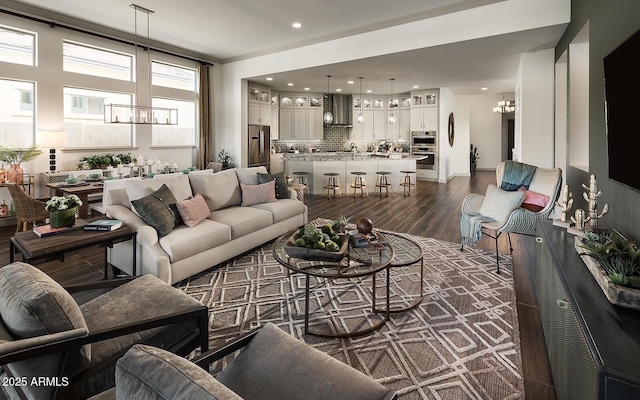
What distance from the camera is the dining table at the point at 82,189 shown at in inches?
200

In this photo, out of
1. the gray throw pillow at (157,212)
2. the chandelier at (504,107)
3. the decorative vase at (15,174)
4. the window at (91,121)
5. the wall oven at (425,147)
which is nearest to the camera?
the gray throw pillow at (157,212)

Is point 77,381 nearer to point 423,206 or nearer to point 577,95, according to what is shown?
point 577,95

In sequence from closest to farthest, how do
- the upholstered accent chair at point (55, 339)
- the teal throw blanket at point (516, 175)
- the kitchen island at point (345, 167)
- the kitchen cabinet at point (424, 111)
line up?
1. the upholstered accent chair at point (55, 339)
2. the teal throw blanket at point (516, 175)
3. the kitchen island at point (345, 167)
4. the kitchen cabinet at point (424, 111)

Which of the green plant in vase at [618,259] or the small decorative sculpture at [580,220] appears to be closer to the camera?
the green plant in vase at [618,259]

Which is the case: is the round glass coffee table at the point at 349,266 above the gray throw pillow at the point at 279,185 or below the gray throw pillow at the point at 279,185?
below

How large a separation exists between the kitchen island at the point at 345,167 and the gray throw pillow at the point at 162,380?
8.03 metres

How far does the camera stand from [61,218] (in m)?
2.97

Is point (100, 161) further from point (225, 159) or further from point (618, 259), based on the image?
point (618, 259)

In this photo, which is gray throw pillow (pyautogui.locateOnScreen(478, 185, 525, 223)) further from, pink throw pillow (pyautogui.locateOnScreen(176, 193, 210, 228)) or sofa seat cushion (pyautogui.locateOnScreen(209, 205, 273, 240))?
pink throw pillow (pyautogui.locateOnScreen(176, 193, 210, 228))

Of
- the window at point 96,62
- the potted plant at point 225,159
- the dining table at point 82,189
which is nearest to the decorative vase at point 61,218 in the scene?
the dining table at point 82,189

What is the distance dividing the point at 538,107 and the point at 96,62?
7.94 meters

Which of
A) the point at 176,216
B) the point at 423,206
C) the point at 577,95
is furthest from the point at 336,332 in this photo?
the point at 423,206

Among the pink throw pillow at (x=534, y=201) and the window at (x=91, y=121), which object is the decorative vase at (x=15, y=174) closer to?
the window at (x=91, y=121)

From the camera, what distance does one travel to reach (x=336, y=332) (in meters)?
2.61
